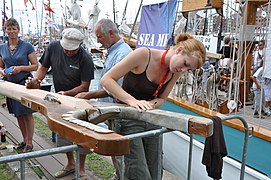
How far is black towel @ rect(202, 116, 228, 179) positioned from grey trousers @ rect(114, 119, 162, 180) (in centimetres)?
31

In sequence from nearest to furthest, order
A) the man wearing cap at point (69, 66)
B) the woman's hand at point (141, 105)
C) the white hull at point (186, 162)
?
1. the woman's hand at point (141, 105)
2. the man wearing cap at point (69, 66)
3. the white hull at point (186, 162)

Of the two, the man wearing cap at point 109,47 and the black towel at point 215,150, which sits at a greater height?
the man wearing cap at point 109,47

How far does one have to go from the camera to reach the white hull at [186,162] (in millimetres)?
3451

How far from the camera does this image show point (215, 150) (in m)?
1.89

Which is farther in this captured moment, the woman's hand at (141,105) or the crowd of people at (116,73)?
the crowd of people at (116,73)

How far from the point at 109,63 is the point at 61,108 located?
125cm

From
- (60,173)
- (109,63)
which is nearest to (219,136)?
(109,63)

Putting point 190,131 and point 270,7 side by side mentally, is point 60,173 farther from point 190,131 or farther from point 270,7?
point 270,7

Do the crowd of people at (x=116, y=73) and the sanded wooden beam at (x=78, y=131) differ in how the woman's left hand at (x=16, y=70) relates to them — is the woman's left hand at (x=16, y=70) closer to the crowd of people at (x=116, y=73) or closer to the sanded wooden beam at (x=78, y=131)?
the crowd of people at (x=116, y=73)

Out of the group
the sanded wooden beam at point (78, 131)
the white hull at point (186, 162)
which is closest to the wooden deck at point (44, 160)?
the white hull at point (186, 162)

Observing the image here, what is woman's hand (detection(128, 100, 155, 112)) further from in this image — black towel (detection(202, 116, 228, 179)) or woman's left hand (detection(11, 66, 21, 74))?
woman's left hand (detection(11, 66, 21, 74))

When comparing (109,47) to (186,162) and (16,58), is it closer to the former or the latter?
(16,58)

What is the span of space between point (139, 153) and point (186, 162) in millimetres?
2568

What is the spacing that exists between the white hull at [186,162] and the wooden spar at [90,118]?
201cm
